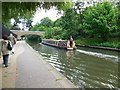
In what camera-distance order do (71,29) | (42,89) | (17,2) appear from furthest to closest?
1. (71,29)
2. (17,2)
3. (42,89)

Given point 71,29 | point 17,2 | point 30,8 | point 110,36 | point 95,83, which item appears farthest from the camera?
point 71,29

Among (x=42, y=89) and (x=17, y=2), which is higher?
(x=17, y=2)

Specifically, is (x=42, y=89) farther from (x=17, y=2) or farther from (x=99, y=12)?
(x=99, y=12)

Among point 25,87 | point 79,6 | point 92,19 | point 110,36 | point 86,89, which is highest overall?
point 79,6

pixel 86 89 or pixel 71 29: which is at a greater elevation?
pixel 71 29

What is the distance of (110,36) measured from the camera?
91.0 feet

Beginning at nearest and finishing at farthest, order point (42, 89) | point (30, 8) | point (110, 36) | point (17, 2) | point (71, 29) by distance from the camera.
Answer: point (42, 89)
point (17, 2)
point (30, 8)
point (110, 36)
point (71, 29)

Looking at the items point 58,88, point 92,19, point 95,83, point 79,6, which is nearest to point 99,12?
point 92,19

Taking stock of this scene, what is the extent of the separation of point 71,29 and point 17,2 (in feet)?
104

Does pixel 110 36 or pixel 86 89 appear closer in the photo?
pixel 86 89

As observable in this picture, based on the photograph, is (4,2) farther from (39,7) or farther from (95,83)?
(95,83)

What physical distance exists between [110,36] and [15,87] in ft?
87.9

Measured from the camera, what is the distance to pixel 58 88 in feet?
12.9

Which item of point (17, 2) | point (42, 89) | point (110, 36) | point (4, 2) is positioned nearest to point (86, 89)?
point (42, 89)
